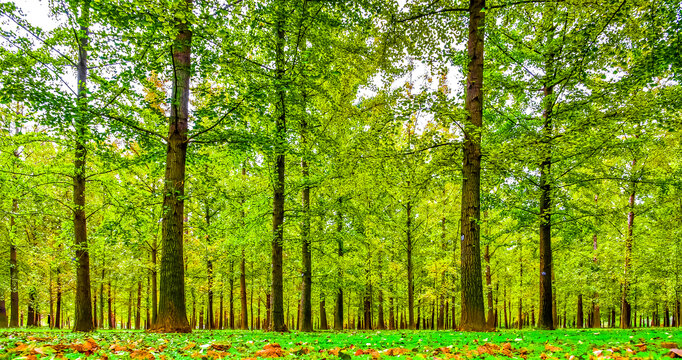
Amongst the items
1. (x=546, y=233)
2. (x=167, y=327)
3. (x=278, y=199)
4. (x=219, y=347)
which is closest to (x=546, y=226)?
(x=546, y=233)

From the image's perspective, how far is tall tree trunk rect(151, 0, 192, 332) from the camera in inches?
270

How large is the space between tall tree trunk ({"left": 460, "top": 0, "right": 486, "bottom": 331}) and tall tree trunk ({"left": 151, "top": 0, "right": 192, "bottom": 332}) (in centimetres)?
593

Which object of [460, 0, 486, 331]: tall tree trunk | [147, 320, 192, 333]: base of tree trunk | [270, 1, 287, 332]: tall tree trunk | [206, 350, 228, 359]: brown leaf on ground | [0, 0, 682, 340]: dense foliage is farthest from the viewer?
[270, 1, 287, 332]: tall tree trunk

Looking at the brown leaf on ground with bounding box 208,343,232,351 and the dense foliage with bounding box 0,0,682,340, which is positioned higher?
the dense foliage with bounding box 0,0,682,340

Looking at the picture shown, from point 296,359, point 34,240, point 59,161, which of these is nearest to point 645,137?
point 296,359

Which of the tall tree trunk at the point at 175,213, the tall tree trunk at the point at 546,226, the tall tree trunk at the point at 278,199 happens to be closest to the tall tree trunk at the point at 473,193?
the tall tree trunk at the point at 546,226

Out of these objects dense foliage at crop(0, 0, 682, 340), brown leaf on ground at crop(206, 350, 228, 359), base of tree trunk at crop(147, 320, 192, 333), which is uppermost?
dense foliage at crop(0, 0, 682, 340)

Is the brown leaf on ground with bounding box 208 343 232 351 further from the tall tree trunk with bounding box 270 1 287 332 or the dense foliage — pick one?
the tall tree trunk with bounding box 270 1 287 332

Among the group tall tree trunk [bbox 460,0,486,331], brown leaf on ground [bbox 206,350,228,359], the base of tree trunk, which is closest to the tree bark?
tall tree trunk [bbox 460,0,486,331]

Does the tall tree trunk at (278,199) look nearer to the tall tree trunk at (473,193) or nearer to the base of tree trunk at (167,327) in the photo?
the base of tree trunk at (167,327)

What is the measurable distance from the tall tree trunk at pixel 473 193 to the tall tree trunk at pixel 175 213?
5.93m

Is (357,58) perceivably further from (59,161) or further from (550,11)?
(59,161)

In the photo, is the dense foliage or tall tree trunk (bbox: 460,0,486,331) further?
tall tree trunk (bbox: 460,0,486,331)

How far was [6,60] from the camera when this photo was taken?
7.16 m
